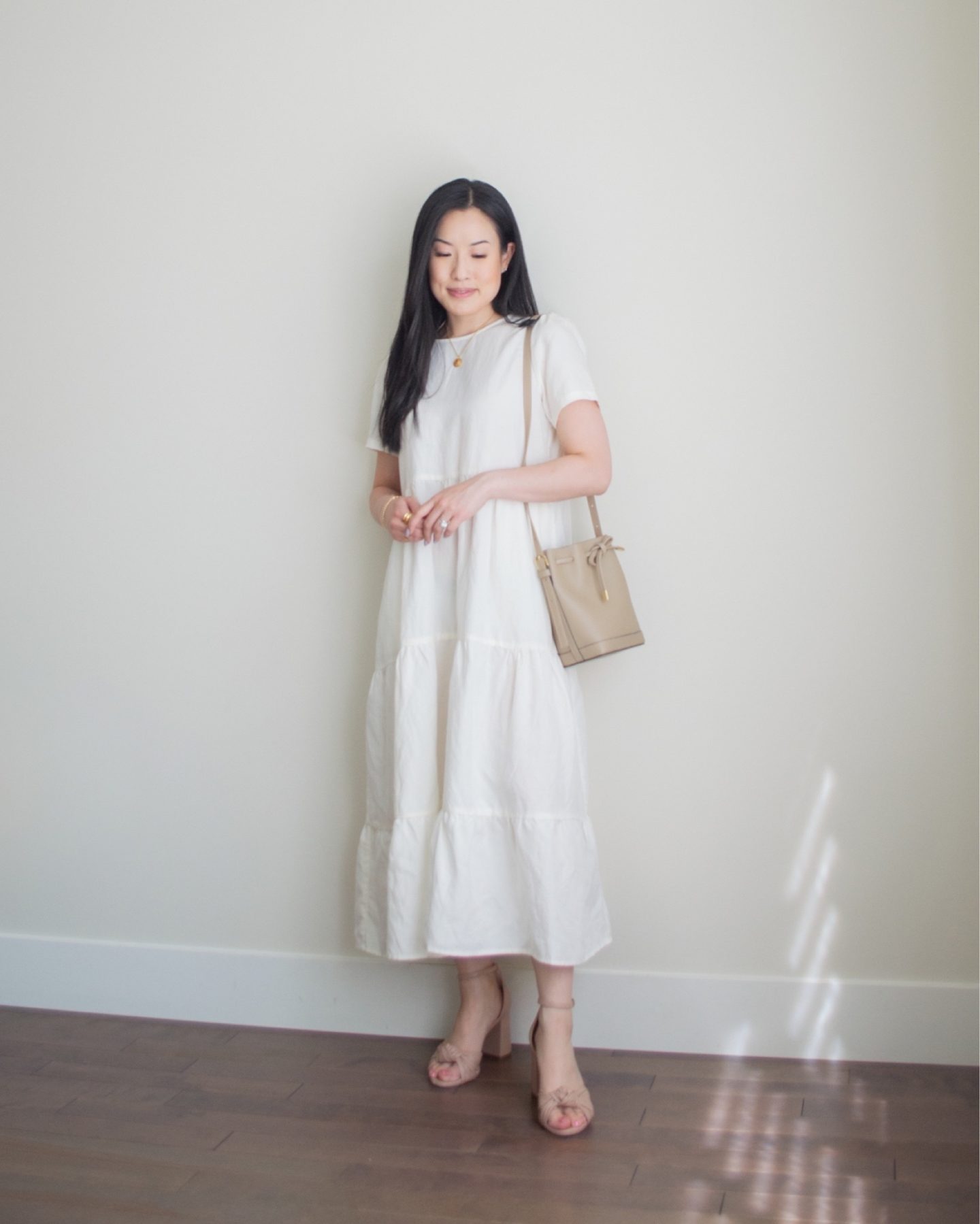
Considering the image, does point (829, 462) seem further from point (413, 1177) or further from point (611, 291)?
point (413, 1177)

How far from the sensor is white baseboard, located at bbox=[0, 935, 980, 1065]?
2191 millimetres

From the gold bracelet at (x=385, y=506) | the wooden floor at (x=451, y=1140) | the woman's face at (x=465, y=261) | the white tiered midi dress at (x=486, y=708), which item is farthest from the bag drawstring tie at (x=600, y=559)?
the wooden floor at (x=451, y=1140)

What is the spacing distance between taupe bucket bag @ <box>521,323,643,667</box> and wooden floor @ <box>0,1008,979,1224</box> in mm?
783

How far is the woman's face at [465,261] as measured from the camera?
214 cm

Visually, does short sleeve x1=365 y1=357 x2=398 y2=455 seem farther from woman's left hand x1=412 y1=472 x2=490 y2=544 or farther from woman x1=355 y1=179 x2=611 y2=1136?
woman's left hand x1=412 y1=472 x2=490 y2=544

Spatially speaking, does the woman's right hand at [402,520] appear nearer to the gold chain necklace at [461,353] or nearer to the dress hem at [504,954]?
→ the gold chain necklace at [461,353]

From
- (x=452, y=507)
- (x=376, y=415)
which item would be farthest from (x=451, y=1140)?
(x=376, y=415)

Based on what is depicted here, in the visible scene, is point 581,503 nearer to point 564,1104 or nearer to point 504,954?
point 504,954

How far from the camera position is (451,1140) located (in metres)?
1.94

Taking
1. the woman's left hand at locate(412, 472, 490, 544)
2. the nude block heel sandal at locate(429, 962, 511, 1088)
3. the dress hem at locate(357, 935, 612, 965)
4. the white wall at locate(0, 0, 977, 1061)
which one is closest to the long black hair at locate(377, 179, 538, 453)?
the white wall at locate(0, 0, 977, 1061)

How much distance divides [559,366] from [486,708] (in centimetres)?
61

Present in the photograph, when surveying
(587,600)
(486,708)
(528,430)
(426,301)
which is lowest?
(486,708)

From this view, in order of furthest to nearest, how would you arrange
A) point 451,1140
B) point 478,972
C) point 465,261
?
point 478,972 → point 465,261 → point 451,1140

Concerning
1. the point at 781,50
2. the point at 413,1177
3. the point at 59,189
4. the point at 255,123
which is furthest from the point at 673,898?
the point at 59,189
